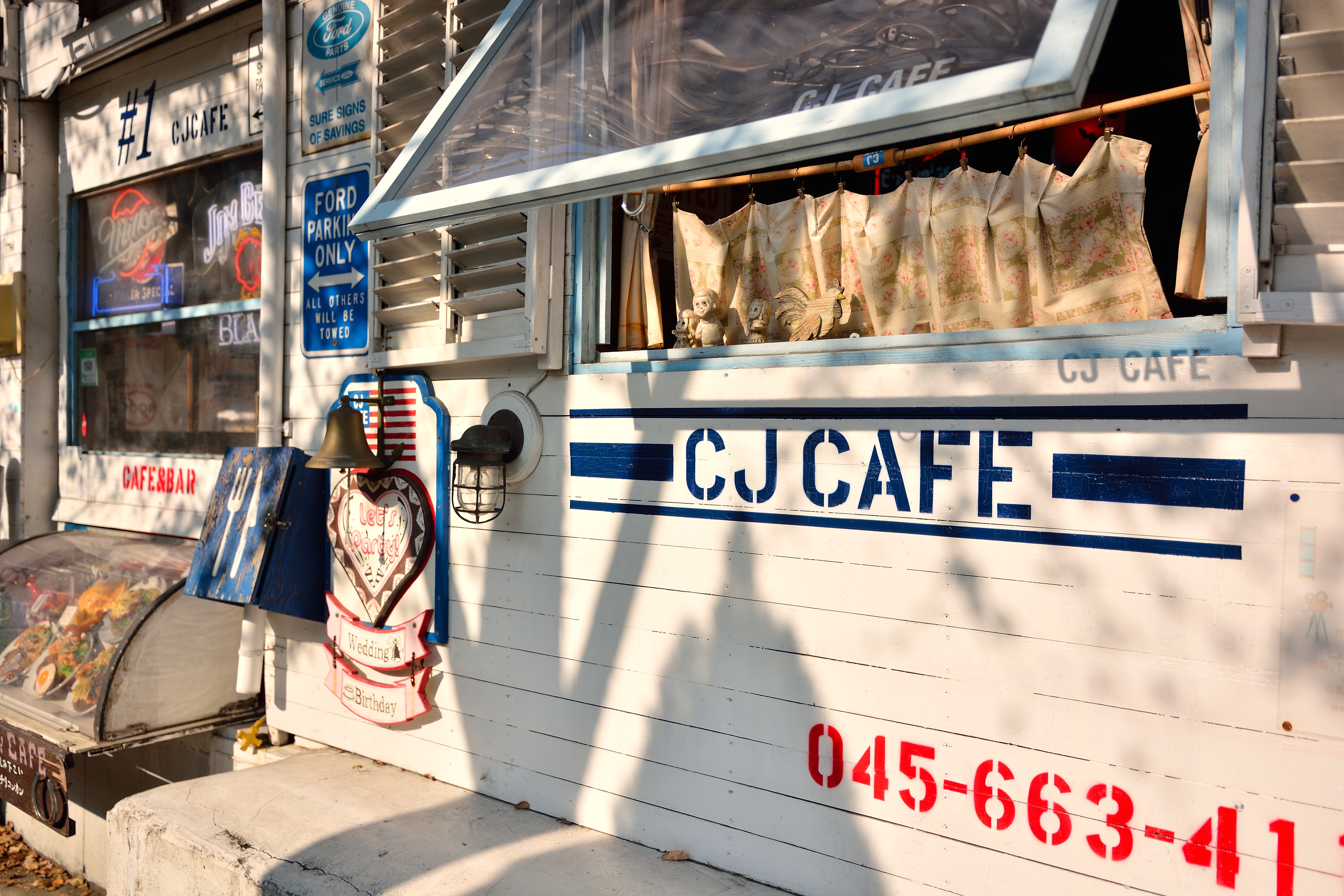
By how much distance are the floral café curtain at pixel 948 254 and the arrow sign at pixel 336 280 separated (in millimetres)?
1981

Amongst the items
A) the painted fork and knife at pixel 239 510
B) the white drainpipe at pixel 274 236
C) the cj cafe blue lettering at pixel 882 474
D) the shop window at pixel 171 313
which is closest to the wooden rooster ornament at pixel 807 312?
the cj cafe blue lettering at pixel 882 474

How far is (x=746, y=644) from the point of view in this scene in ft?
12.0

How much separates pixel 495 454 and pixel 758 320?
4.25ft

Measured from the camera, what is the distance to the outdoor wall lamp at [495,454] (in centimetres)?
420

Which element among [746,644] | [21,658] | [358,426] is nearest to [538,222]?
[358,426]

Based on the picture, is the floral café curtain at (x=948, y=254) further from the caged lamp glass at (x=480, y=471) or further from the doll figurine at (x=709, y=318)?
the caged lamp glass at (x=480, y=471)

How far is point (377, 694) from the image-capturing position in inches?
193

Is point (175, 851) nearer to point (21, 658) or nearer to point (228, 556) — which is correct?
point (228, 556)

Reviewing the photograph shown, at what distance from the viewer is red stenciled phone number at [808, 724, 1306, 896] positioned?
272 cm

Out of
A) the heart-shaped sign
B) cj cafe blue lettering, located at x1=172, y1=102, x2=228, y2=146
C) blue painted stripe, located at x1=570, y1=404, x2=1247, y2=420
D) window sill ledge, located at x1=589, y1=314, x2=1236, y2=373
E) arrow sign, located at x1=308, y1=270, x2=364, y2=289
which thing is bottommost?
the heart-shaped sign

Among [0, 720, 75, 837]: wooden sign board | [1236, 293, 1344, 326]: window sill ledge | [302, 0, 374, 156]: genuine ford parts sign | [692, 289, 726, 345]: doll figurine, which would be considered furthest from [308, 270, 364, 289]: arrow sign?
[1236, 293, 1344, 326]: window sill ledge

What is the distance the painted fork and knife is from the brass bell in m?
0.64

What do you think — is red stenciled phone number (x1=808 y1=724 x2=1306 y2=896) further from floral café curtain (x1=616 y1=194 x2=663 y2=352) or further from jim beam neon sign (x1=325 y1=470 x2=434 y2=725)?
jim beam neon sign (x1=325 y1=470 x2=434 y2=725)

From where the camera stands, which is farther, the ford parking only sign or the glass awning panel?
the ford parking only sign
